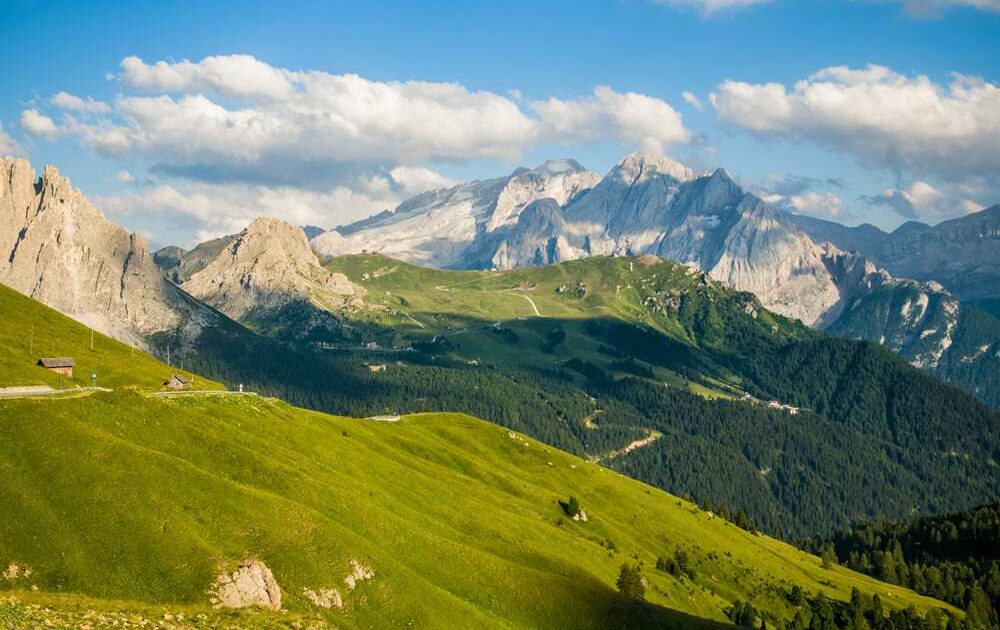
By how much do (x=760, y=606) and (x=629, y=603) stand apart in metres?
72.1

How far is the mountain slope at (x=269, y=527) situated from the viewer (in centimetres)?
8294

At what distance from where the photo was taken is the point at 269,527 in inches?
3720

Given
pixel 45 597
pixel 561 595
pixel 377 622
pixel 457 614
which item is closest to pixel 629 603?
pixel 561 595

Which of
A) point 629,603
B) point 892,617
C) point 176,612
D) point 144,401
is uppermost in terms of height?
point 144,401

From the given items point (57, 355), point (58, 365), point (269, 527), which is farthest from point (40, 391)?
point (57, 355)

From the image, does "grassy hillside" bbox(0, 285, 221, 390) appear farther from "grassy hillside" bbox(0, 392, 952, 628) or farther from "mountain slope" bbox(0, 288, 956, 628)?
"grassy hillside" bbox(0, 392, 952, 628)

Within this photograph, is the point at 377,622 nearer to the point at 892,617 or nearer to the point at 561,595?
the point at 561,595

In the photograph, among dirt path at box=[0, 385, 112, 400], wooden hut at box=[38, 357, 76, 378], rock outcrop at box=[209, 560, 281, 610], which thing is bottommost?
rock outcrop at box=[209, 560, 281, 610]

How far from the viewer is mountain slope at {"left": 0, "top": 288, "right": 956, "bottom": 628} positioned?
82.9 meters

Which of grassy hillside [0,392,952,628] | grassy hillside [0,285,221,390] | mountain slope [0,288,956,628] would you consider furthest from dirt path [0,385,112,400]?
grassy hillside [0,392,952,628]

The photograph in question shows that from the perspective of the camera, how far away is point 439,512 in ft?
447

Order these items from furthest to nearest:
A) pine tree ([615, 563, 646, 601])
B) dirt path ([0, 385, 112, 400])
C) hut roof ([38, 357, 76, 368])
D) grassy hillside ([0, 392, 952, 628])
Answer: hut roof ([38, 357, 76, 368]) → pine tree ([615, 563, 646, 601]) → dirt path ([0, 385, 112, 400]) → grassy hillside ([0, 392, 952, 628])

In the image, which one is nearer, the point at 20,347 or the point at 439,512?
the point at 439,512

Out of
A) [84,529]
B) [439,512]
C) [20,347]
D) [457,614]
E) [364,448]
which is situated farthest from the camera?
[20,347]
